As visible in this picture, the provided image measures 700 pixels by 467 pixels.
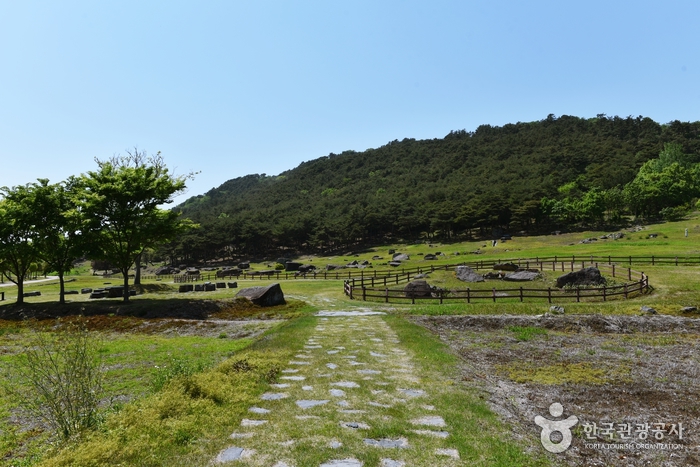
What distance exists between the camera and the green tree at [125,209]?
1205 inches

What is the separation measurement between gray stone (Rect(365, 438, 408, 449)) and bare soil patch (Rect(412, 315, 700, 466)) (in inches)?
86.7

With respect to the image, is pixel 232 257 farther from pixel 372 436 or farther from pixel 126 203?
pixel 372 436

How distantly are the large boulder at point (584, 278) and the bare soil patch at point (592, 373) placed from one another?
12106mm

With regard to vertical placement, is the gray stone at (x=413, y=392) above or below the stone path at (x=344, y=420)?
below

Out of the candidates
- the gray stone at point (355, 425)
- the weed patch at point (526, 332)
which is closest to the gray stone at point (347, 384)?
the gray stone at point (355, 425)

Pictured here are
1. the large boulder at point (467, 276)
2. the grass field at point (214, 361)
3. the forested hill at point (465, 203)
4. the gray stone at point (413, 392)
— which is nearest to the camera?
the grass field at point (214, 361)

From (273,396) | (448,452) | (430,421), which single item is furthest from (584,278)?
(273,396)

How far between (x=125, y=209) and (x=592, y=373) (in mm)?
33327

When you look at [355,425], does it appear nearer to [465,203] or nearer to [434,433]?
[434,433]

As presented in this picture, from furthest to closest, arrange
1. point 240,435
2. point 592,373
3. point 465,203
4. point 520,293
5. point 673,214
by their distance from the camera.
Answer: point 465,203
point 673,214
point 520,293
point 592,373
point 240,435

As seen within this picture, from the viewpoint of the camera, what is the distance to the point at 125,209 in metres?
31.3

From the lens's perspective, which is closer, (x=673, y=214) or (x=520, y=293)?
(x=520, y=293)

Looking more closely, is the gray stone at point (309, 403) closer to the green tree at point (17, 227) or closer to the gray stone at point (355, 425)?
the gray stone at point (355, 425)

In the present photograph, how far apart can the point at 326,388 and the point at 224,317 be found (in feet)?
60.0
